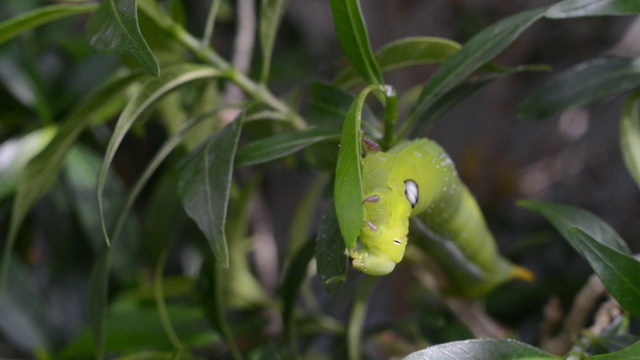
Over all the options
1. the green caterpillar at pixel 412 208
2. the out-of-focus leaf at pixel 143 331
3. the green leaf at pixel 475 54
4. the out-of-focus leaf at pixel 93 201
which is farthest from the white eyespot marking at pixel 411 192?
the out-of-focus leaf at pixel 93 201

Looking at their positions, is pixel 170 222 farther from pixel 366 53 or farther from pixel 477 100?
pixel 477 100

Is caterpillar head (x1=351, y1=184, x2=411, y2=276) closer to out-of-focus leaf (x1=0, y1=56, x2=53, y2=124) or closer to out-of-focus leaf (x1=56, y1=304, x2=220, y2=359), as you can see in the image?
out-of-focus leaf (x1=56, y1=304, x2=220, y2=359)

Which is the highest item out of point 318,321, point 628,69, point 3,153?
point 628,69

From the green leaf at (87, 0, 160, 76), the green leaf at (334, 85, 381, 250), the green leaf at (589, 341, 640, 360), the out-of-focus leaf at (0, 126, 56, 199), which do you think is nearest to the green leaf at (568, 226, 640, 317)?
the green leaf at (589, 341, 640, 360)

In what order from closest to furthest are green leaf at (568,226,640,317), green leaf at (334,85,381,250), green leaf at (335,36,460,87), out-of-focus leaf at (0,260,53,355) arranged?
green leaf at (334,85,381,250)
green leaf at (568,226,640,317)
green leaf at (335,36,460,87)
out-of-focus leaf at (0,260,53,355)

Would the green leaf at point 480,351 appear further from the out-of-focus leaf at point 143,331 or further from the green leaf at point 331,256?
the out-of-focus leaf at point 143,331

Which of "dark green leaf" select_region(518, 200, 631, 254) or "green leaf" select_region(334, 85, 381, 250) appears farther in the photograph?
"dark green leaf" select_region(518, 200, 631, 254)

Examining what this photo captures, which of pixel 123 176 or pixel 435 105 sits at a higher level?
pixel 435 105

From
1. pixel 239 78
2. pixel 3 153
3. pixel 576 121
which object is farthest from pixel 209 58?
pixel 576 121

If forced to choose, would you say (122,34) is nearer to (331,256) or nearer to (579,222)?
(331,256)
